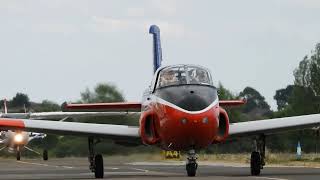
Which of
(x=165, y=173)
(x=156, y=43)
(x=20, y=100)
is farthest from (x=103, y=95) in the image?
(x=20, y=100)

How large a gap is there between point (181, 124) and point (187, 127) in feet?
0.52

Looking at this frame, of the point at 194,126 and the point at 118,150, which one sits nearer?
the point at 194,126

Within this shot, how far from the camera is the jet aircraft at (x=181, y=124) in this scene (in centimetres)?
2003

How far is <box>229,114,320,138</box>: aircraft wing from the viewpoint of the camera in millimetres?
22781

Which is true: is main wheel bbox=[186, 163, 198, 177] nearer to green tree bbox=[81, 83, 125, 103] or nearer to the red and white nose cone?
the red and white nose cone

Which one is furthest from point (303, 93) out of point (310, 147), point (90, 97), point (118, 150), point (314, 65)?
point (118, 150)

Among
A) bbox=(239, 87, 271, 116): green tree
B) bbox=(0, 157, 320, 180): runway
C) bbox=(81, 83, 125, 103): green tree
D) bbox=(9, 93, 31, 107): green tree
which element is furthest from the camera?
bbox=(239, 87, 271, 116): green tree

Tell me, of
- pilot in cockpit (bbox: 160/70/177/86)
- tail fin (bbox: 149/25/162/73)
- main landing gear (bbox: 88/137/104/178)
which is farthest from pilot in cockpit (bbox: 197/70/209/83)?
tail fin (bbox: 149/25/162/73)

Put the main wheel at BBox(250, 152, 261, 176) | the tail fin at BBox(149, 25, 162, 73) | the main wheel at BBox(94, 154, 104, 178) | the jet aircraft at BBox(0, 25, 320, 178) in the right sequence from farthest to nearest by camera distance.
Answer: the tail fin at BBox(149, 25, 162, 73), the main wheel at BBox(250, 152, 261, 176), the main wheel at BBox(94, 154, 104, 178), the jet aircraft at BBox(0, 25, 320, 178)

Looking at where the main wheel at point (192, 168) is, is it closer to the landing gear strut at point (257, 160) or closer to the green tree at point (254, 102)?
the landing gear strut at point (257, 160)

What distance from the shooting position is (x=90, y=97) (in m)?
61.3

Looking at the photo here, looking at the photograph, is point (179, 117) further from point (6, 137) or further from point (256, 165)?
point (6, 137)

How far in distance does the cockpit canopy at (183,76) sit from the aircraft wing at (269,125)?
2244 mm

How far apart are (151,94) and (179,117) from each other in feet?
7.86
